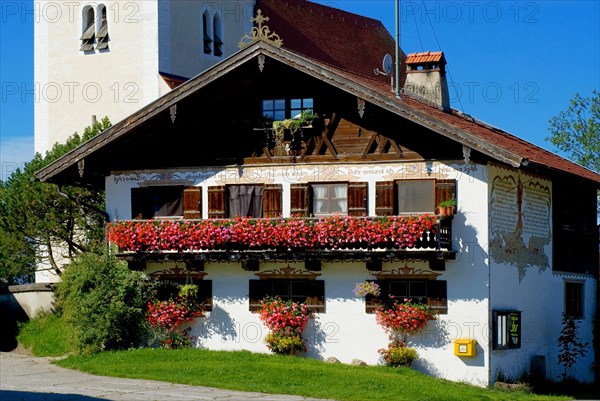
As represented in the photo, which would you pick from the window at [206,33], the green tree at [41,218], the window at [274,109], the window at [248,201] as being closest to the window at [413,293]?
the window at [248,201]

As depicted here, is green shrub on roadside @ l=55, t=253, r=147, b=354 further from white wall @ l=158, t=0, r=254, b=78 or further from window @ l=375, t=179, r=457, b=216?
white wall @ l=158, t=0, r=254, b=78

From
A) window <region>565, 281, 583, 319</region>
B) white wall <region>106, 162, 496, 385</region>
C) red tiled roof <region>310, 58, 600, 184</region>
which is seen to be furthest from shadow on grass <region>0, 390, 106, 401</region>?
window <region>565, 281, 583, 319</region>

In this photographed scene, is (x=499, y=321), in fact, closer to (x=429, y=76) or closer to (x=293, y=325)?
(x=293, y=325)

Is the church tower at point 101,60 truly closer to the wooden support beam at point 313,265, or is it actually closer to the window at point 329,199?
the window at point 329,199

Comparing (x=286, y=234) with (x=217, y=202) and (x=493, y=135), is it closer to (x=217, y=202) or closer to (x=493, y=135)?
(x=217, y=202)

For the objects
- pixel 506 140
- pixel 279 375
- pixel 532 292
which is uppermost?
pixel 506 140

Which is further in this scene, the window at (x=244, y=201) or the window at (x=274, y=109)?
the window at (x=274, y=109)

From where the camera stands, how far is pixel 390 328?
32719mm

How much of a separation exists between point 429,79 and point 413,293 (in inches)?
342

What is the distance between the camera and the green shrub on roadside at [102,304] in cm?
3347

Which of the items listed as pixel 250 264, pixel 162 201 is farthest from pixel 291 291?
pixel 162 201

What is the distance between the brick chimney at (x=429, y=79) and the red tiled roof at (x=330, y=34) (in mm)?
22830

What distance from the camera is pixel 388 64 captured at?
71125 mm

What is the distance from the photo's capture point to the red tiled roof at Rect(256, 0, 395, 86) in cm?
6450
